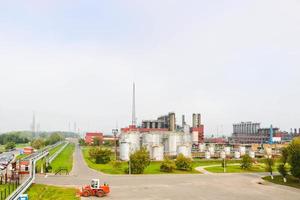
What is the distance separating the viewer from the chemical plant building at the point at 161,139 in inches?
3342

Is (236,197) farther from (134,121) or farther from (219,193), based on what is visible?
(134,121)

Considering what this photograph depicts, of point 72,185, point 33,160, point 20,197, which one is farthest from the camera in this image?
point 33,160

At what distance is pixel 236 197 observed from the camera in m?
35.8

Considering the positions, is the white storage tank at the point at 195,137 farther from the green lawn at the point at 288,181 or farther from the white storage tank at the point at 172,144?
the green lawn at the point at 288,181

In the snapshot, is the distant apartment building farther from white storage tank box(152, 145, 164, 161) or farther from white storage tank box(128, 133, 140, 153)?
white storage tank box(152, 145, 164, 161)

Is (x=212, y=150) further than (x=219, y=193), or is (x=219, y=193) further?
(x=212, y=150)

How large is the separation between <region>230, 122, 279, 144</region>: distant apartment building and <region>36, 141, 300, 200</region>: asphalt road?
114364mm

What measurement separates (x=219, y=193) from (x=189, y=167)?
25.0 metres

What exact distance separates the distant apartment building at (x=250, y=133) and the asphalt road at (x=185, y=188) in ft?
375

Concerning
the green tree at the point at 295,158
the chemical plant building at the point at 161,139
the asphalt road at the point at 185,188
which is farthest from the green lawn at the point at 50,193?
the chemical plant building at the point at 161,139

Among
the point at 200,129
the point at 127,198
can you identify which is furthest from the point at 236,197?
the point at 200,129

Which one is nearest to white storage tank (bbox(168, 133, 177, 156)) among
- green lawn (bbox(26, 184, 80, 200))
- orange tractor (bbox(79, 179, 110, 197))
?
green lawn (bbox(26, 184, 80, 200))

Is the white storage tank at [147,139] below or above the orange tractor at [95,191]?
above

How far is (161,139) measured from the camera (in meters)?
105
